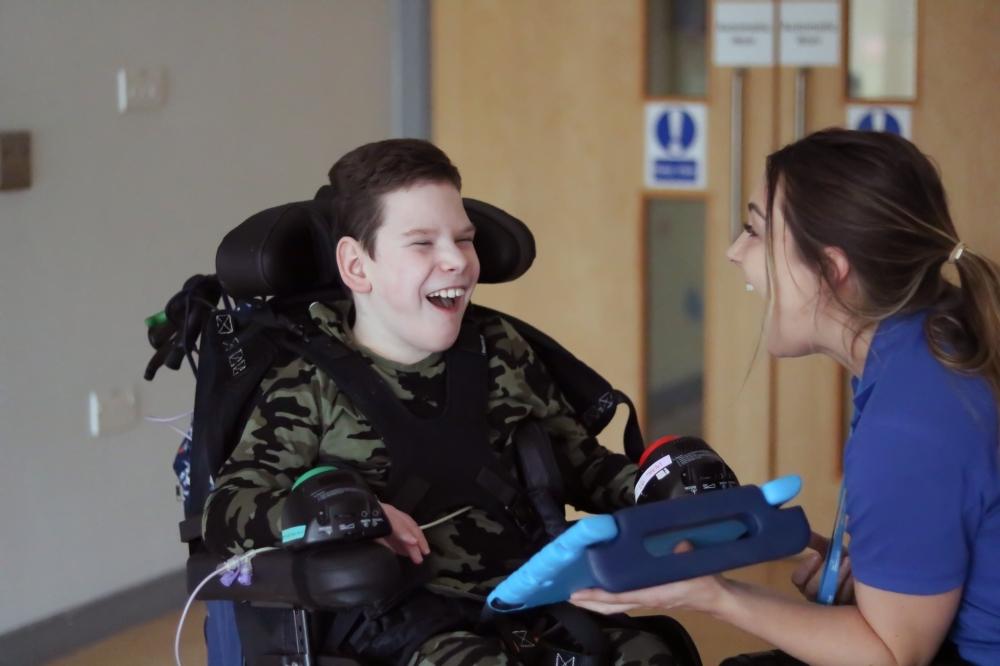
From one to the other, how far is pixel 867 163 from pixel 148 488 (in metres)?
2.16

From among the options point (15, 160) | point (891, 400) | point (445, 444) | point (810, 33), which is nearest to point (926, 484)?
point (891, 400)

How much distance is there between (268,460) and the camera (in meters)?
1.84

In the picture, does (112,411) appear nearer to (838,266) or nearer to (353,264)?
(353,264)

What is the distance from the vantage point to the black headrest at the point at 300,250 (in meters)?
1.89

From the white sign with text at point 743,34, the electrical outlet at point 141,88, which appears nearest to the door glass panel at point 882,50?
the white sign with text at point 743,34

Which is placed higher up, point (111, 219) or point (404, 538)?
point (111, 219)

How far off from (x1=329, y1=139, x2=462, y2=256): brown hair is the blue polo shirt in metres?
0.70

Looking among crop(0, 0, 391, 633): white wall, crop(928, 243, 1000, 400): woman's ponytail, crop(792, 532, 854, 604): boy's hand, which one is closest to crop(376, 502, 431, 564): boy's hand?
crop(792, 532, 854, 604): boy's hand

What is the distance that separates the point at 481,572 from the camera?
6.30 feet

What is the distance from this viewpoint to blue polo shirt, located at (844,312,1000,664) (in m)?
1.56

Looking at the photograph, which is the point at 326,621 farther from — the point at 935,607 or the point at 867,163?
the point at 867,163

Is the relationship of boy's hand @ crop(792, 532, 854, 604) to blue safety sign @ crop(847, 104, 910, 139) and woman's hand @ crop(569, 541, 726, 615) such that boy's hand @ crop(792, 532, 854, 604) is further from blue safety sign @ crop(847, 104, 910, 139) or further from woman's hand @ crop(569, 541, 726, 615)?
blue safety sign @ crop(847, 104, 910, 139)

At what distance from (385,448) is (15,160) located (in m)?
1.37

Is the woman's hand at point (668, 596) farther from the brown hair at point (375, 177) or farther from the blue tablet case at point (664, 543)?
the brown hair at point (375, 177)
